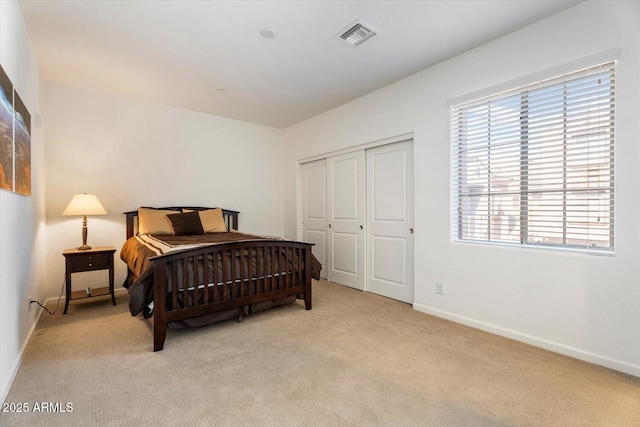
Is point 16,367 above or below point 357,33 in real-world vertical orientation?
below

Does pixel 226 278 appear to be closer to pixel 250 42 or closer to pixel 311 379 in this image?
pixel 311 379

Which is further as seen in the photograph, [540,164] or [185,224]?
[185,224]

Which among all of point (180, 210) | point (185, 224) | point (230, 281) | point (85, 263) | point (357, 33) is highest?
point (357, 33)

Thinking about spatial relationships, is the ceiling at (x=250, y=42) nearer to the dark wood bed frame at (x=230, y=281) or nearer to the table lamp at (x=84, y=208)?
the table lamp at (x=84, y=208)

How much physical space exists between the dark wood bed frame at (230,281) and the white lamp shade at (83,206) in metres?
1.59

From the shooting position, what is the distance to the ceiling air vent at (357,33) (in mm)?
2340

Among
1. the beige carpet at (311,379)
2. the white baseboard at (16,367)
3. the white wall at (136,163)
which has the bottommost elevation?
the beige carpet at (311,379)

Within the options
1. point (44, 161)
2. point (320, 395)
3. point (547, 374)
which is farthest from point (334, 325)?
point (44, 161)

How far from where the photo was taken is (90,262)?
3170 mm

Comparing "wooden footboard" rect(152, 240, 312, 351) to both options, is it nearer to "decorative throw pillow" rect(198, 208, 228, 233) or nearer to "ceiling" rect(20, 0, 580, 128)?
"decorative throw pillow" rect(198, 208, 228, 233)

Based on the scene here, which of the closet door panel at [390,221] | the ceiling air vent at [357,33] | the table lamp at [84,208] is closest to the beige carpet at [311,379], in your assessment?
the closet door panel at [390,221]

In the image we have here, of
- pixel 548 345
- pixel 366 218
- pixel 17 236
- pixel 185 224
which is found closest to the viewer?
pixel 17 236

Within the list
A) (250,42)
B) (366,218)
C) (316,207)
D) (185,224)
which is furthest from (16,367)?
(316,207)

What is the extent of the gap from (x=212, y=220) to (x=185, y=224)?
455 millimetres
